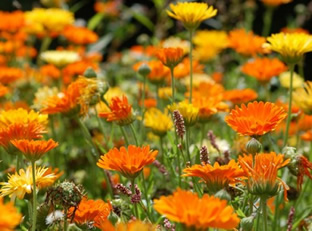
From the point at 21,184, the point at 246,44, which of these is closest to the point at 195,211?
the point at 21,184

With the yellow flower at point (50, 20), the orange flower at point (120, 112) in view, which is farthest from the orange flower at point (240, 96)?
Result: the yellow flower at point (50, 20)

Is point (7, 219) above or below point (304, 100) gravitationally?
above

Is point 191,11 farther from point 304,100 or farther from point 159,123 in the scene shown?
point 304,100

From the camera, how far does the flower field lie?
1274 millimetres

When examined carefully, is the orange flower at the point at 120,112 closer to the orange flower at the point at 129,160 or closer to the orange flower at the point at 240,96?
the orange flower at the point at 129,160

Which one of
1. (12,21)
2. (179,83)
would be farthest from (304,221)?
(12,21)

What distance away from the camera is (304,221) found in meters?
1.77

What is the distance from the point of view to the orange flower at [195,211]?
991 millimetres

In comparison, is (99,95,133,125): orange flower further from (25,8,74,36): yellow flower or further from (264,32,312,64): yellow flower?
(25,8,74,36): yellow flower

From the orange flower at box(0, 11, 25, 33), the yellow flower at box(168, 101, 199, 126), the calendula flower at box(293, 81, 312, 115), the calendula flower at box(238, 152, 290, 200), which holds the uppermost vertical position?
the calendula flower at box(238, 152, 290, 200)

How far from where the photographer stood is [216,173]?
4.15 feet

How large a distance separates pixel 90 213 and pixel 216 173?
0.96 ft

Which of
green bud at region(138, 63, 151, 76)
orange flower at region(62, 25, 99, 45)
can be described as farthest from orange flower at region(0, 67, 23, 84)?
green bud at region(138, 63, 151, 76)

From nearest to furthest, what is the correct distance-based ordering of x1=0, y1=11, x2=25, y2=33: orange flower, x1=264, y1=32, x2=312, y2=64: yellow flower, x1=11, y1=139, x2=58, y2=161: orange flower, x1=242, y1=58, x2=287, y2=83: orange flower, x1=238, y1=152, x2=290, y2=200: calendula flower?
1. x1=238, y1=152, x2=290, y2=200: calendula flower
2. x1=11, y1=139, x2=58, y2=161: orange flower
3. x1=264, y1=32, x2=312, y2=64: yellow flower
4. x1=242, y1=58, x2=287, y2=83: orange flower
5. x1=0, y1=11, x2=25, y2=33: orange flower
